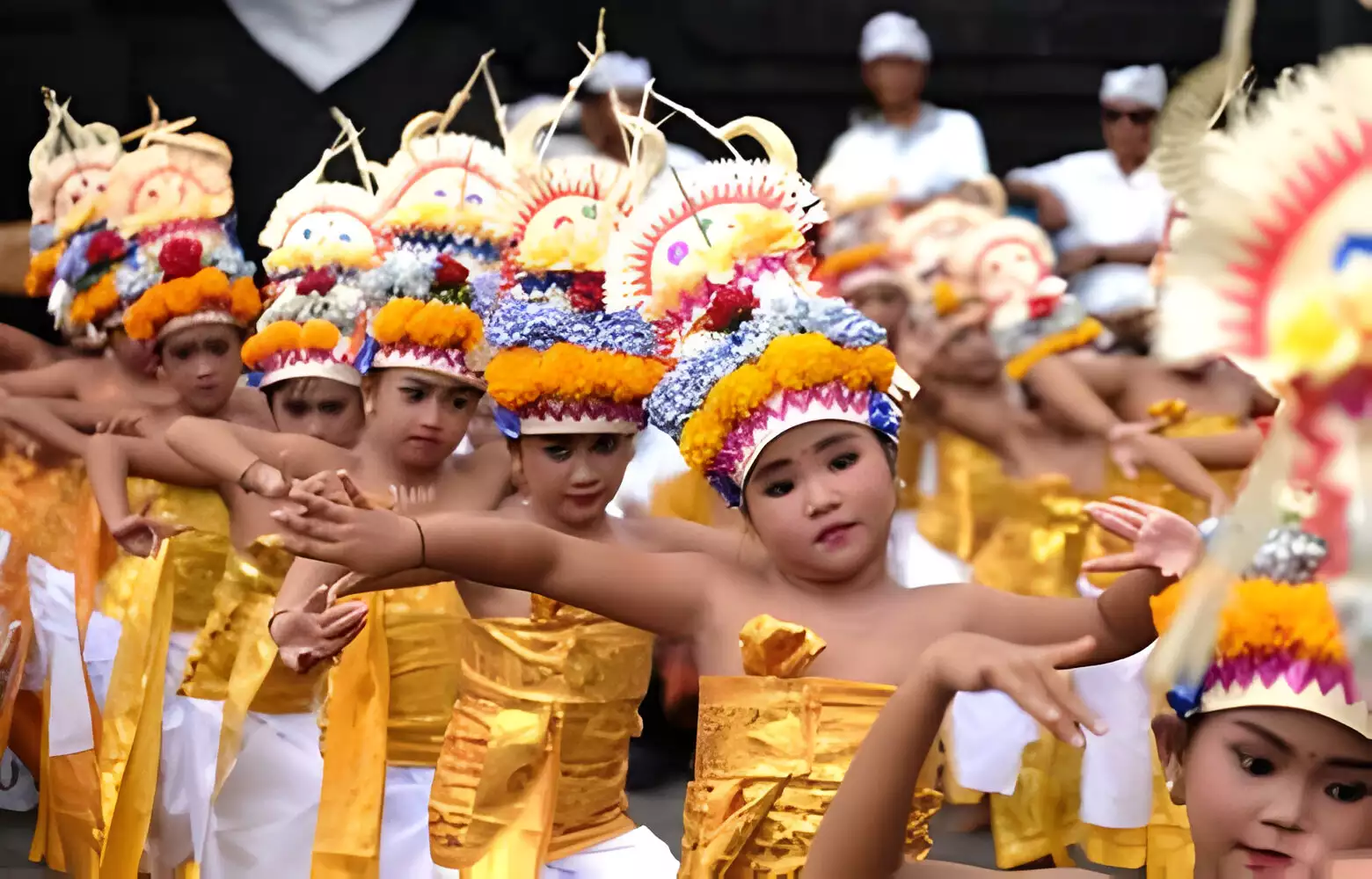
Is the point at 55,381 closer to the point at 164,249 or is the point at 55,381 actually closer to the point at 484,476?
the point at 164,249

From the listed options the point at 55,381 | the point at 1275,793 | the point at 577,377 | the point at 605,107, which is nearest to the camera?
the point at 1275,793

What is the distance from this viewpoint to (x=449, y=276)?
161 inches

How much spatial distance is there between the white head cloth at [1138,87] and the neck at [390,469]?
2.87 m

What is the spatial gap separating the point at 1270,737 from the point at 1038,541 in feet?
9.97

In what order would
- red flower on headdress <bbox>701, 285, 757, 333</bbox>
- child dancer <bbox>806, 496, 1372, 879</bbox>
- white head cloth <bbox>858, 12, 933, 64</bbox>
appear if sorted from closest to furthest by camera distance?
child dancer <bbox>806, 496, 1372, 879</bbox>, red flower on headdress <bbox>701, 285, 757, 333</bbox>, white head cloth <bbox>858, 12, 933, 64</bbox>

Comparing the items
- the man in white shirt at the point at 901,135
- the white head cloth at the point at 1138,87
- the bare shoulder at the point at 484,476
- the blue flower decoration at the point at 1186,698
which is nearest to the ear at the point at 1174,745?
the blue flower decoration at the point at 1186,698

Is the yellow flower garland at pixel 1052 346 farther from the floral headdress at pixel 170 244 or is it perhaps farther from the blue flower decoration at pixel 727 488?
the blue flower decoration at pixel 727 488

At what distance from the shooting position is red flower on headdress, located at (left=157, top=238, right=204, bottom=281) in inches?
198

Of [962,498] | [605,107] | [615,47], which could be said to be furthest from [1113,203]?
[615,47]

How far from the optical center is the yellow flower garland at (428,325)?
12.9 feet

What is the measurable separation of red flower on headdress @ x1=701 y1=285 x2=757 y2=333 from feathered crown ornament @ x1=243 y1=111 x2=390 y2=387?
1.43 metres

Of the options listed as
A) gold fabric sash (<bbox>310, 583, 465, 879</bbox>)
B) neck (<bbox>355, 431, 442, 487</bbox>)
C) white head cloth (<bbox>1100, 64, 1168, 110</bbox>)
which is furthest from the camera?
white head cloth (<bbox>1100, 64, 1168, 110</bbox>)

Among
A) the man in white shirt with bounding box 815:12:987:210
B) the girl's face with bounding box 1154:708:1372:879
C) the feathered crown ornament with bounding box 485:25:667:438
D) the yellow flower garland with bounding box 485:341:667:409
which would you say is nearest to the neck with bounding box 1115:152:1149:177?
the man in white shirt with bounding box 815:12:987:210

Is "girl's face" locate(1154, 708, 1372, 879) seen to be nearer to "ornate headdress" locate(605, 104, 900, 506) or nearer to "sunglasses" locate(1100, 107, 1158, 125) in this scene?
"ornate headdress" locate(605, 104, 900, 506)
